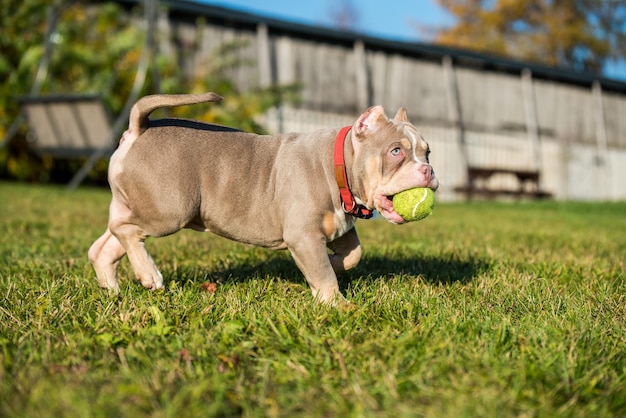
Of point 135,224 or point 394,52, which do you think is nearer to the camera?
point 135,224

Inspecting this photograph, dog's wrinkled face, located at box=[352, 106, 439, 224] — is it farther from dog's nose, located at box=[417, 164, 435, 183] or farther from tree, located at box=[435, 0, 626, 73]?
tree, located at box=[435, 0, 626, 73]

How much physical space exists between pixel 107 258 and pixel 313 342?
5.71 feet

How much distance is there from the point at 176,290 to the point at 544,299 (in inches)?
81.9

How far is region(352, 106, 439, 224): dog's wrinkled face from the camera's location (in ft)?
11.0

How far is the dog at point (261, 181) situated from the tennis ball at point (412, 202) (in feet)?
0.13

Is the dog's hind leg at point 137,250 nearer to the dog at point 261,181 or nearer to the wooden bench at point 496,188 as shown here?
the dog at point 261,181

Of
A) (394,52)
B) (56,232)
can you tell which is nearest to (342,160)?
(56,232)

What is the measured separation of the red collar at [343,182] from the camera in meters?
3.45

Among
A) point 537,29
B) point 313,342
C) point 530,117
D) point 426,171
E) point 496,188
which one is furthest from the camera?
point 537,29

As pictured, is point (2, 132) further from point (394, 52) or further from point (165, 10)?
point (394, 52)

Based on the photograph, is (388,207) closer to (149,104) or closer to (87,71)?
(149,104)

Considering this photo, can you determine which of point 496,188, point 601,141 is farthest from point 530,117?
point 601,141

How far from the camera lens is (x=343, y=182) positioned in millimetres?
3453

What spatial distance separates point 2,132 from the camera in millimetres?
13297
